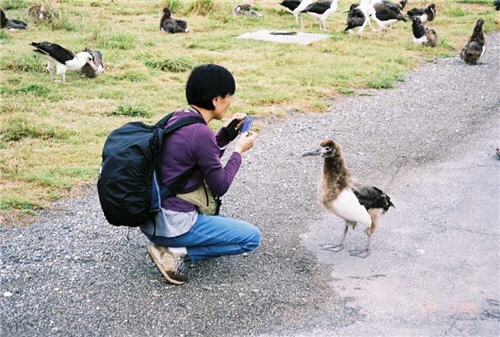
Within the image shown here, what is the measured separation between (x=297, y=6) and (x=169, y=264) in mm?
12185

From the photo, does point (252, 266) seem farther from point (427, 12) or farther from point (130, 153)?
point (427, 12)

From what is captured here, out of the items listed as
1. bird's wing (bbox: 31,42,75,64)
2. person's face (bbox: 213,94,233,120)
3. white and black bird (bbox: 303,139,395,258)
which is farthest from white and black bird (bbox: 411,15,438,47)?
person's face (bbox: 213,94,233,120)

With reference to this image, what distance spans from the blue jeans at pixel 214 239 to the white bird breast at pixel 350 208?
74 centimetres

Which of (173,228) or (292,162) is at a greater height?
(173,228)

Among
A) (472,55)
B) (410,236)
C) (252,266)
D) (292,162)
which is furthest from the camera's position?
(472,55)

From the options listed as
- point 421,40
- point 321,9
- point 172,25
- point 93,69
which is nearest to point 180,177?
point 93,69

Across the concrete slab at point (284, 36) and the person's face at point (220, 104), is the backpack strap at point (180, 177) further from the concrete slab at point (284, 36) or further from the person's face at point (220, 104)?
the concrete slab at point (284, 36)

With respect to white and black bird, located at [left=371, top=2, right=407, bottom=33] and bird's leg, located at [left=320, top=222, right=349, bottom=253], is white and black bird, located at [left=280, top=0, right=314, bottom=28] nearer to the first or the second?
white and black bird, located at [left=371, top=2, right=407, bottom=33]

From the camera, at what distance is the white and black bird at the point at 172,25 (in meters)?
14.0

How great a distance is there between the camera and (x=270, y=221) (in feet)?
18.7

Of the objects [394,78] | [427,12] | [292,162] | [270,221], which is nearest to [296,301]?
[270,221]

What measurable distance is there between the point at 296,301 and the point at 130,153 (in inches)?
57.9

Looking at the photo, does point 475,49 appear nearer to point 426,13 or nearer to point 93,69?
point 426,13

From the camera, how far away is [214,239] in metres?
4.56
